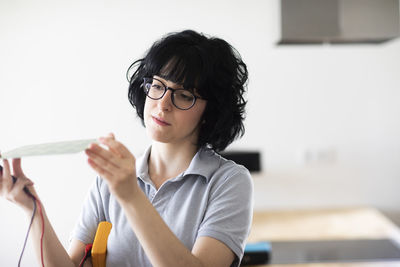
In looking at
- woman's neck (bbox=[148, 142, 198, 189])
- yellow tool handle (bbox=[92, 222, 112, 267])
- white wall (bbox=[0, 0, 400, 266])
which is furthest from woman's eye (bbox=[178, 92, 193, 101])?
white wall (bbox=[0, 0, 400, 266])

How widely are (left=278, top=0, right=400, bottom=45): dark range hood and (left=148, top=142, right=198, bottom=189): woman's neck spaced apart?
930mm

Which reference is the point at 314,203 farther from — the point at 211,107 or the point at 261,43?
the point at 211,107

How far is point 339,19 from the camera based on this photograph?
1765 millimetres

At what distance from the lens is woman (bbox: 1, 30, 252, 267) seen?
895 mm

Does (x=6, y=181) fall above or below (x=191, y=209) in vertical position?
→ above

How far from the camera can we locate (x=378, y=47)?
2.58 meters

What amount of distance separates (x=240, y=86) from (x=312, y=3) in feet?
2.92

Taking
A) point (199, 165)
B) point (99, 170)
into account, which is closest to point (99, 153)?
point (99, 170)

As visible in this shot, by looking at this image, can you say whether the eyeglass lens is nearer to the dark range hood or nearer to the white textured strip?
the white textured strip

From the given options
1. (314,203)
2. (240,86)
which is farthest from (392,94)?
(240,86)

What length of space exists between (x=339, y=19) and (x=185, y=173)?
47.1 inches

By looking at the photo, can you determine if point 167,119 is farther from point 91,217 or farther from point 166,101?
point 91,217

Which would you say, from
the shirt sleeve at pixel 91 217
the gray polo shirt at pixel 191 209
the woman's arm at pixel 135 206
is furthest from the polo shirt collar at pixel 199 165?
the woman's arm at pixel 135 206

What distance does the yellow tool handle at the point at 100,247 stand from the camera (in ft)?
3.11
